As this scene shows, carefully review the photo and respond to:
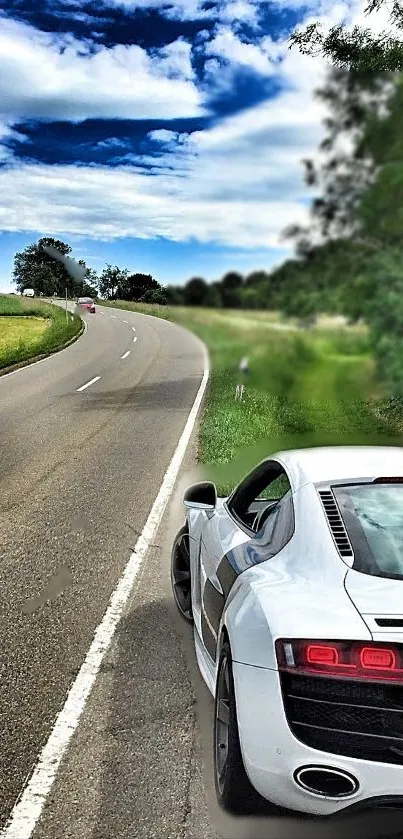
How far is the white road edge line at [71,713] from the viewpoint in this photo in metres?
3.37

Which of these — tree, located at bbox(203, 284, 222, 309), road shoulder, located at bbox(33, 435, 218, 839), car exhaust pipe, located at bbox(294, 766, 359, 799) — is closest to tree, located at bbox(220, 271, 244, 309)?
tree, located at bbox(203, 284, 222, 309)

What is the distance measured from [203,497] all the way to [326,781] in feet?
6.60

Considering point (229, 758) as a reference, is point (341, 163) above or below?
above

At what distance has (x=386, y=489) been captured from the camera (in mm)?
3744

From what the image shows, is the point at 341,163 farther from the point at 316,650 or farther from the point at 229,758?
the point at 229,758

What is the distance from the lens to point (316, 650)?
2.82m

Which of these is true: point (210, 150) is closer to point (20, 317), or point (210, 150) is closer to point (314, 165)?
point (314, 165)

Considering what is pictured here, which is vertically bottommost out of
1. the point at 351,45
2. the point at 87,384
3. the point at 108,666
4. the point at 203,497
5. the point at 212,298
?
the point at 87,384

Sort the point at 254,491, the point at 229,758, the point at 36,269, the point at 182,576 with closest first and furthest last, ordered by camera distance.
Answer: the point at 229,758 → the point at 254,491 → the point at 182,576 → the point at 36,269

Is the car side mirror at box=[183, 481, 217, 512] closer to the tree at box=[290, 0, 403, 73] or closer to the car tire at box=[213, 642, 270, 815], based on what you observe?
the car tire at box=[213, 642, 270, 815]

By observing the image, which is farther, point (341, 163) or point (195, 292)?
point (341, 163)

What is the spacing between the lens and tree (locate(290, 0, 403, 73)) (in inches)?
256

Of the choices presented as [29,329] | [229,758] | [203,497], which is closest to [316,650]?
[229,758]

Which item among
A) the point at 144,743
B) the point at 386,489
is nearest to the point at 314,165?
the point at 386,489
